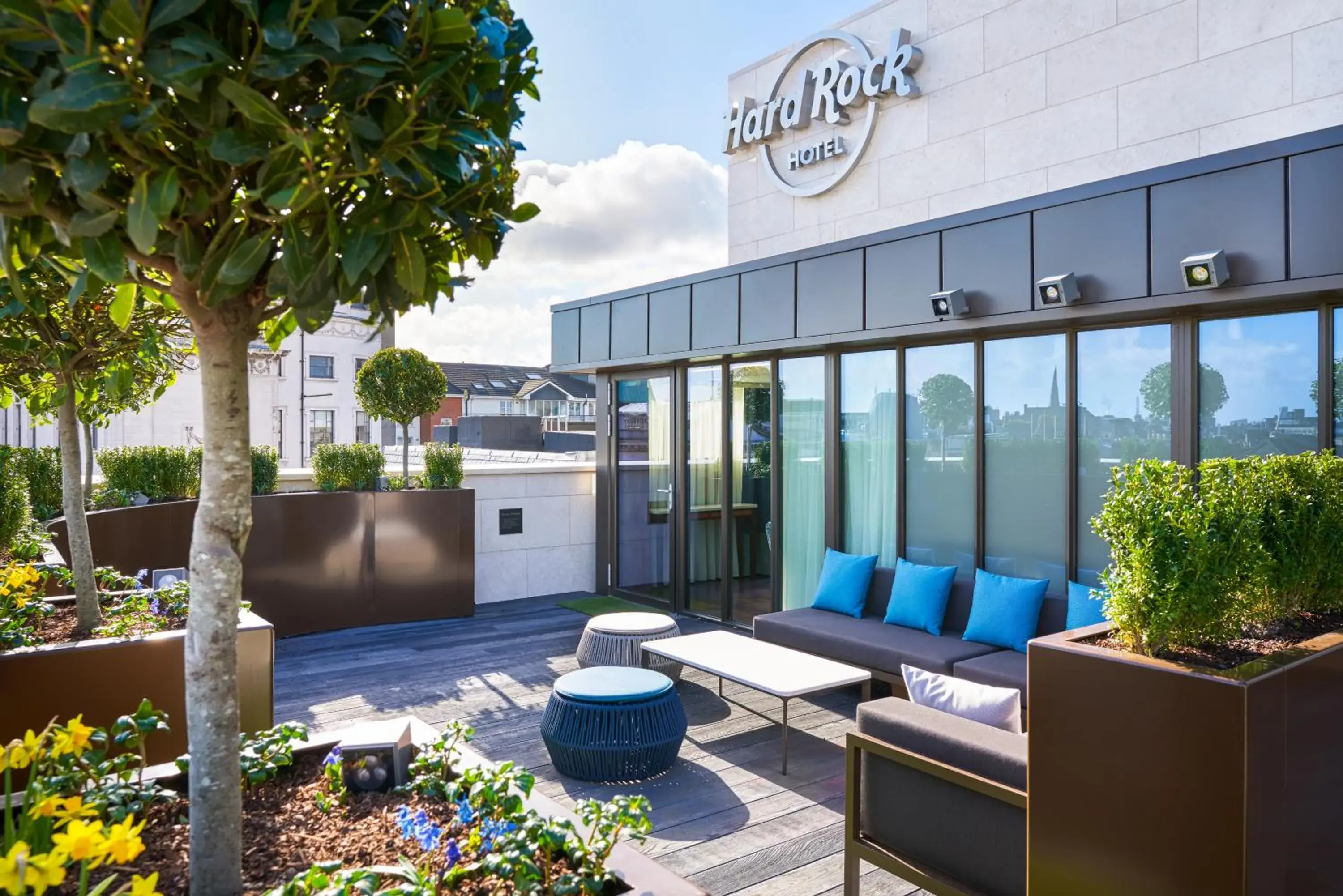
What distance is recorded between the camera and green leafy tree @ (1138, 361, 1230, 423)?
489 cm

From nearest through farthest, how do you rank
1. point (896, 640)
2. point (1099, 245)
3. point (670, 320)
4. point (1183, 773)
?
1. point (1183, 773)
2. point (1099, 245)
3. point (896, 640)
4. point (670, 320)

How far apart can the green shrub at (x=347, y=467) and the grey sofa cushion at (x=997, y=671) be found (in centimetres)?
557

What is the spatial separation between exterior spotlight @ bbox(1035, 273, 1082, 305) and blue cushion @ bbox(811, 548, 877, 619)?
2.32m

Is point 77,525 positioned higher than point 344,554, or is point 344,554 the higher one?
point 77,525

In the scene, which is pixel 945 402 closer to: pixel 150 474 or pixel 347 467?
pixel 347 467

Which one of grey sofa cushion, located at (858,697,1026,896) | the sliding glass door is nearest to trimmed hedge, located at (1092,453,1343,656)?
grey sofa cushion, located at (858,697,1026,896)

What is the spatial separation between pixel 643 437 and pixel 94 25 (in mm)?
8118

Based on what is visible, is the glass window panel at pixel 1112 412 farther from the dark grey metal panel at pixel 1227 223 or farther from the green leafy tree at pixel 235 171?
the green leafy tree at pixel 235 171

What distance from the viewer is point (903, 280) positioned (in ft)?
20.2

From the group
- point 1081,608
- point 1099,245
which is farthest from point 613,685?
point 1099,245

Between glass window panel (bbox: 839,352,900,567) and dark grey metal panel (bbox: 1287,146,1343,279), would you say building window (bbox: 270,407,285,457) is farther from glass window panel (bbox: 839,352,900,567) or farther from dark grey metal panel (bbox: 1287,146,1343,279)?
dark grey metal panel (bbox: 1287,146,1343,279)

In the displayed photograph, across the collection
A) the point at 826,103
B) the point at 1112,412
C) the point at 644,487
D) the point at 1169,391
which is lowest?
the point at 644,487

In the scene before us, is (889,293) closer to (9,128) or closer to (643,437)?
(643,437)

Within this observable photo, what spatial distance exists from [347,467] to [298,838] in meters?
6.64
